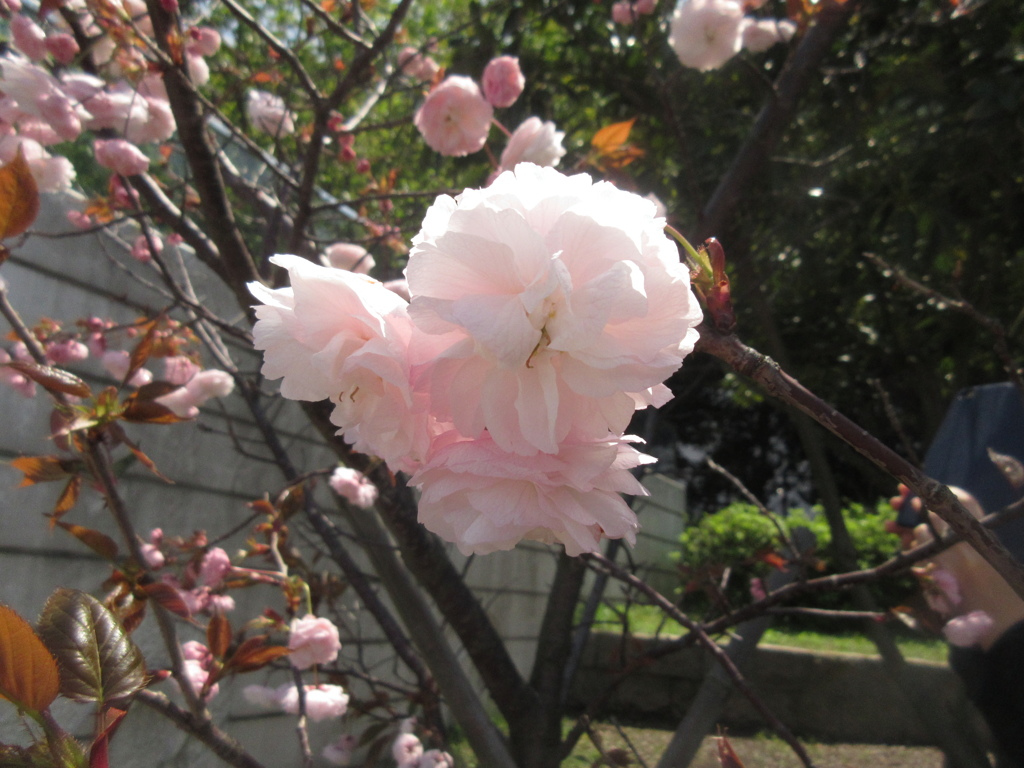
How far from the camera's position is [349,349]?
44 cm

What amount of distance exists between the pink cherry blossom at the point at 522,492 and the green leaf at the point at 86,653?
0.77ft

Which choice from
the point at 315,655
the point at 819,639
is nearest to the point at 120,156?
the point at 315,655

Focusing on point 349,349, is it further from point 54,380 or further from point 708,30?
point 708,30

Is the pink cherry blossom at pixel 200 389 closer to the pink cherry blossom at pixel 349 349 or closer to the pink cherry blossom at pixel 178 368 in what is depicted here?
the pink cherry blossom at pixel 178 368

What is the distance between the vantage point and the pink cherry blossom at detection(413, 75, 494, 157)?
1525mm

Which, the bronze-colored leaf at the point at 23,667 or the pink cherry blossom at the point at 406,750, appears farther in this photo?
the pink cherry blossom at the point at 406,750

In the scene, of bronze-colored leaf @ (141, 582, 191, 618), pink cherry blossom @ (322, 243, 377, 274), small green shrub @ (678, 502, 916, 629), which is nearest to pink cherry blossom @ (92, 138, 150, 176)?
pink cherry blossom @ (322, 243, 377, 274)

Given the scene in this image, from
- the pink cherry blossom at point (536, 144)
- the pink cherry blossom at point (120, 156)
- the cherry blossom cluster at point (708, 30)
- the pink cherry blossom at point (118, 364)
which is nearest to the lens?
the pink cherry blossom at point (536, 144)

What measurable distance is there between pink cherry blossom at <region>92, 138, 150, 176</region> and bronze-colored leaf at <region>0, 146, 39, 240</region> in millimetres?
817

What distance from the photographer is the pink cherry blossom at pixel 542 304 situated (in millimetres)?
382

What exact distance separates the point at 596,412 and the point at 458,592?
1.07 metres

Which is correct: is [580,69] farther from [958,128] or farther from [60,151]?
[60,151]

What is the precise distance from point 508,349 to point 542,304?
36 millimetres

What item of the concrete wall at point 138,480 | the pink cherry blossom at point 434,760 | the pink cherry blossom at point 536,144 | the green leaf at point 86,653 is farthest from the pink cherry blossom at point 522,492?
the pink cherry blossom at point 434,760
